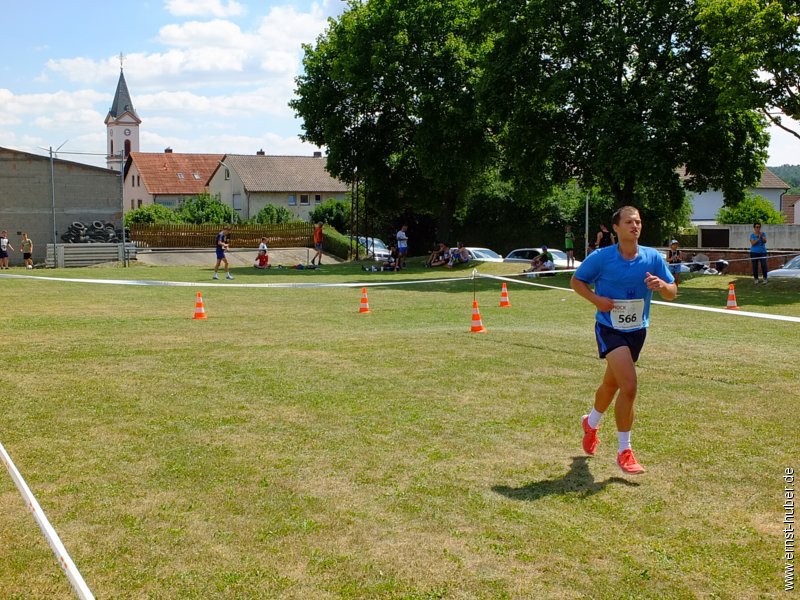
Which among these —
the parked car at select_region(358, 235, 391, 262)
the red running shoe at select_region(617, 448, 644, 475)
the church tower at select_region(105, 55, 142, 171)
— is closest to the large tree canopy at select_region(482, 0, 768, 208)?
the parked car at select_region(358, 235, 391, 262)

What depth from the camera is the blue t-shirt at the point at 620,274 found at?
659cm

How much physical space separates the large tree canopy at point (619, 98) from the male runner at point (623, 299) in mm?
23460

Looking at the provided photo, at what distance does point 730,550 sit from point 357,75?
4017 cm

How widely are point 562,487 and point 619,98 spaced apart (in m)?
27.5

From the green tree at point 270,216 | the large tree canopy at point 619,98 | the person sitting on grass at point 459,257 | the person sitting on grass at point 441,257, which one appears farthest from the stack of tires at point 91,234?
the large tree canopy at point 619,98

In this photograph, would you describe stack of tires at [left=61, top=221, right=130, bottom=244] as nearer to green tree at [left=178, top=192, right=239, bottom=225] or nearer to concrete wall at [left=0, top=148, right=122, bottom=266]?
concrete wall at [left=0, top=148, right=122, bottom=266]

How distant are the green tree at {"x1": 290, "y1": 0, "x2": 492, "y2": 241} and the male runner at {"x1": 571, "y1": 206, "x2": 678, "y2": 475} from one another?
107 ft

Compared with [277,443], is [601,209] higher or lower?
higher

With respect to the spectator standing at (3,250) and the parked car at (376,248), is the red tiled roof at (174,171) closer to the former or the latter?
the parked car at (376,248)

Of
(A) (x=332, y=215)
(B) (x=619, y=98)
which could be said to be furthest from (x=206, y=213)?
(B) (x=619, y=98)

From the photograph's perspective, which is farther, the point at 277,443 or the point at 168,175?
the point at 168,175

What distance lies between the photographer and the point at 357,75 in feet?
140

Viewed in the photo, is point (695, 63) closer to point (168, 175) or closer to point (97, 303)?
point (97, 303)

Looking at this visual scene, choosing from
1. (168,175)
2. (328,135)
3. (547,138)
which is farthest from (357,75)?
(168,175)
